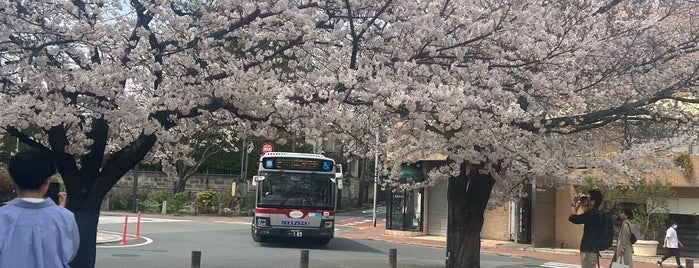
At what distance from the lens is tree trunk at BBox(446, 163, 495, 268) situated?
12.7 m

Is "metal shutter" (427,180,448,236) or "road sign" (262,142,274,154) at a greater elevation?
"road sign" (262,142,274,154)

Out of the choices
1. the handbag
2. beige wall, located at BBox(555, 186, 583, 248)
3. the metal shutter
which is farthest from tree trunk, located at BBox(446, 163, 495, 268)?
the metal shutter

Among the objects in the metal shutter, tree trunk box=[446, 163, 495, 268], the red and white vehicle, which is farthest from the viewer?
the metal shutter

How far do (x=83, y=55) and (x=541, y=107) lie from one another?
22.8 ft

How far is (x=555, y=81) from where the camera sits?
975cm

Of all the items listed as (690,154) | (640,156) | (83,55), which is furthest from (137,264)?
(690,154)

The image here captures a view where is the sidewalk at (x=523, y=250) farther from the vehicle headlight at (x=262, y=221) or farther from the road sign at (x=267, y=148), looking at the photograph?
the road sign at (x=267, y=148)

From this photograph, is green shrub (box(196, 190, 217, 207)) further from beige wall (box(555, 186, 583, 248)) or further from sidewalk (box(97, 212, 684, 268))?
Result: beige wall (box(555, 186, 583, 248))

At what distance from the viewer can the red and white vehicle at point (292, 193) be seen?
63.4 ft

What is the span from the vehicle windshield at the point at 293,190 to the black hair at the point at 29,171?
50.9 feet

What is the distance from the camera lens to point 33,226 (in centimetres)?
357

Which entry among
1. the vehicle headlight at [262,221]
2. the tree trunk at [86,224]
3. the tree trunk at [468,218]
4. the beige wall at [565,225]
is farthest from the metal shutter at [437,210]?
the tree trunk at [86,224]

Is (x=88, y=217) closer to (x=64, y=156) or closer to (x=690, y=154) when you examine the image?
(x=64, y=156)

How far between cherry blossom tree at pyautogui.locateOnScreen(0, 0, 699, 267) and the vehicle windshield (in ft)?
28.4
